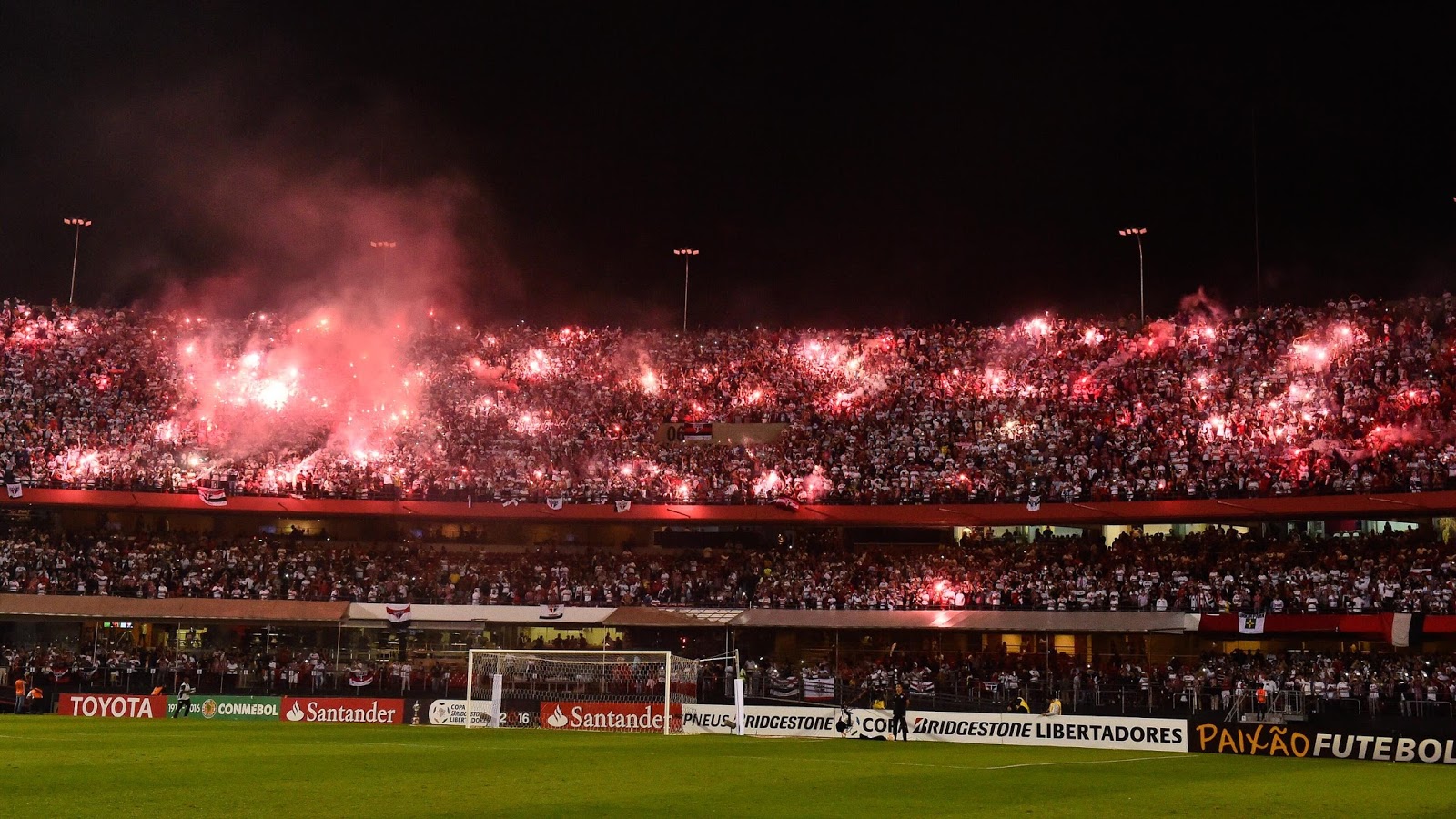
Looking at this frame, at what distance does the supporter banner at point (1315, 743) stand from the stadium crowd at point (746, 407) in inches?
623

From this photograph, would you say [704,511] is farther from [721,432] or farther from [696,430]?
[721,432]

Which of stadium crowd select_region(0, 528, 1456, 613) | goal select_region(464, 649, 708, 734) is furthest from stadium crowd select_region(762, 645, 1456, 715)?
goal select_region(464, 649, 708, 734)

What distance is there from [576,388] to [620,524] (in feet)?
24.6

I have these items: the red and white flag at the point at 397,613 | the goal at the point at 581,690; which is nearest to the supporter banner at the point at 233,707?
the goal at the point at 581,690

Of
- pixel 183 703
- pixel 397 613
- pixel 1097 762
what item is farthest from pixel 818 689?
pixel 183 703

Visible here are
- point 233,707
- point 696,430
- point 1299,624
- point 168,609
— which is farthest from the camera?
point 696,430

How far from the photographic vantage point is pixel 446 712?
4153 cm

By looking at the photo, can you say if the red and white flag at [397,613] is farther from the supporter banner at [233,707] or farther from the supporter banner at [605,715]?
the supporter banner at [605,715]

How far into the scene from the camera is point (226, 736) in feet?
96.9

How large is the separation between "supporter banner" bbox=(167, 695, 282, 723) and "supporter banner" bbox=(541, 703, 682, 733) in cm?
897

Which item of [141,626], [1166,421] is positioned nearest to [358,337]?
[141,626]

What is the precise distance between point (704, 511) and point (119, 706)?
22999 mm

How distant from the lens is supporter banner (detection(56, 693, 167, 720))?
41.4m

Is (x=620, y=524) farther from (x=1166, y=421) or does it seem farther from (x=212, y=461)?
(x=1166, y=421)
